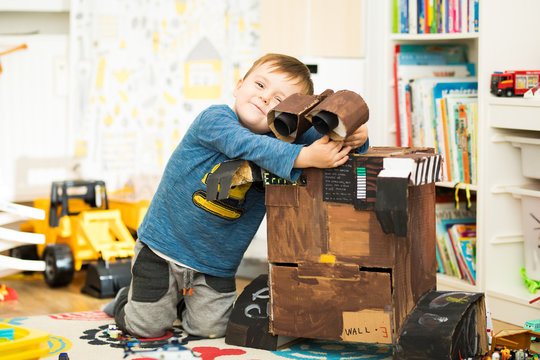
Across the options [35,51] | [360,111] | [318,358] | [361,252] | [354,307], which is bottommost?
[318,358]

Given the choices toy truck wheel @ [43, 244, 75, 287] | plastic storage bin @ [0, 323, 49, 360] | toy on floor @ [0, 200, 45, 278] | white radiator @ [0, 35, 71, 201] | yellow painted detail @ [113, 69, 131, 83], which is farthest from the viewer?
white radiator @ [0, 35, 71, 201]

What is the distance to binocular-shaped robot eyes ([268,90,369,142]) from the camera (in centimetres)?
140

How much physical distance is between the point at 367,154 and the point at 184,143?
438 mm

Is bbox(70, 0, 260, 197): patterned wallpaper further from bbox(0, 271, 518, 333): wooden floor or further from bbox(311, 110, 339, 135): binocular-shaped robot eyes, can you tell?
bbox(311, 110, 339, 135): binocular-shaped robot eyes

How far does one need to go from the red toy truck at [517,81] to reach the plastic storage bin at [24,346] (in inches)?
48.8

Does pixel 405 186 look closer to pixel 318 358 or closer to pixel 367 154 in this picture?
pixel 367 154

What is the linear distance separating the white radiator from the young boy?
1.24 metres

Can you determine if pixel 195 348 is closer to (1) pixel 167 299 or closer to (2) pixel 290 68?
(1) pixel 167 299

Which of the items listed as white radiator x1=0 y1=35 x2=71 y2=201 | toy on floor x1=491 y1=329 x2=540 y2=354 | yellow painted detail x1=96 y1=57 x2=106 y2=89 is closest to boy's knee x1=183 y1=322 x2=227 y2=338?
toy on floor x1=491 y1=329 x2=540 y2=354

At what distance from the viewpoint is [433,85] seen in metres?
2.17

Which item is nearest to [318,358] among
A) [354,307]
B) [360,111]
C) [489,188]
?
[354,307]

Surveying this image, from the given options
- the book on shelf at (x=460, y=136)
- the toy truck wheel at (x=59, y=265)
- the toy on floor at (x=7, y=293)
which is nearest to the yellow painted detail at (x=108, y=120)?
the toy truck wheel at (x=59, y=265)

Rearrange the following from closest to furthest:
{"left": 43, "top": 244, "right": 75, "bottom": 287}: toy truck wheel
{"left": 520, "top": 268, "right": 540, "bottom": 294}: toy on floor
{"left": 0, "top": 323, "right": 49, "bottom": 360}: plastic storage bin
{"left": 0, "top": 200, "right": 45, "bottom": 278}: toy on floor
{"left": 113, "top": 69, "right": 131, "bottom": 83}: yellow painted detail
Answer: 1. {"left": 0, "top": 323, "right": 49, "bottom": 360}: plastic storage bin
2. {"left": 0, "top": 200, "right": 45, "bottom": 278}: toy on floor
3. {"left": 520, "top": 268, "right": 540, "bottom": 294}: toy on floor
4. {"left": 43, "top": 244, "right": 75, "bottom": 287}: toy truck wheel
5. {"left": 113, "top": 69, "right": 131, "bottom": 83}: yellow painted detail

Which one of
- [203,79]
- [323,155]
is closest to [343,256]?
[323,155]
